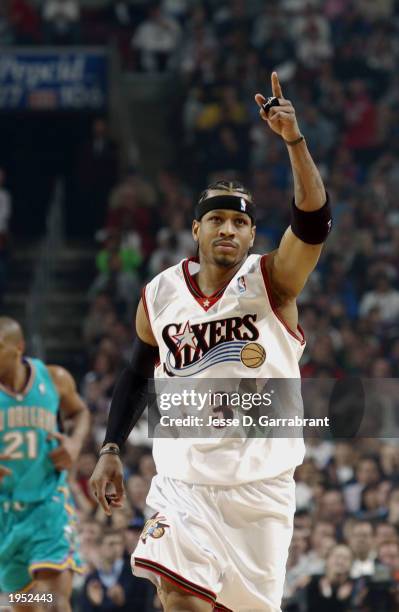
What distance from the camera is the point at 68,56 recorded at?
1547cm

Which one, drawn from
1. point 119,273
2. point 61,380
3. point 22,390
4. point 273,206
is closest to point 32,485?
point 22,390

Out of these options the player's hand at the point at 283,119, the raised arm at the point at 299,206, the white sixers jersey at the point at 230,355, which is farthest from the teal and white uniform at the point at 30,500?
the player's hand at the point at 283,119

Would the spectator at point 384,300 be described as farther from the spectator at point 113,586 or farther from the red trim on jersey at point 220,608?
the red trim on jersey at point 220,608

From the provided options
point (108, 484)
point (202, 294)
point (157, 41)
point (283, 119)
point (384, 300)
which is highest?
point (157, 41)

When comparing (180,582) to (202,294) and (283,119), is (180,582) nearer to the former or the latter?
(202,294)

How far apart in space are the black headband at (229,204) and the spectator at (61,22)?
11.2m

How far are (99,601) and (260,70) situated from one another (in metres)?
9.04

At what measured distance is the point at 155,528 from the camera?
4.96 meters

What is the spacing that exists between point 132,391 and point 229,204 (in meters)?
0.97

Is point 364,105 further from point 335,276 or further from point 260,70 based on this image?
point 335,276

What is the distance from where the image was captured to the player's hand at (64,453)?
279 inches

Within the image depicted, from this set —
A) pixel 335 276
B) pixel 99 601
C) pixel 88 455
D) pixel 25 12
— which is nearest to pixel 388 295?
pixel 335 276

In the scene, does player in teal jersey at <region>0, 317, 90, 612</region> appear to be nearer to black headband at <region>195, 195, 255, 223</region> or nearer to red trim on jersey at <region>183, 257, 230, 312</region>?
red trim on jersey at <region>183, 257, 230, 312</region>

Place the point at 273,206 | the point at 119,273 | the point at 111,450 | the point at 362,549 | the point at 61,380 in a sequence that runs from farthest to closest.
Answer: the point at 273,206, the point at 119,273, the point at 362,549, the point at 61,380, the point at 111,450
